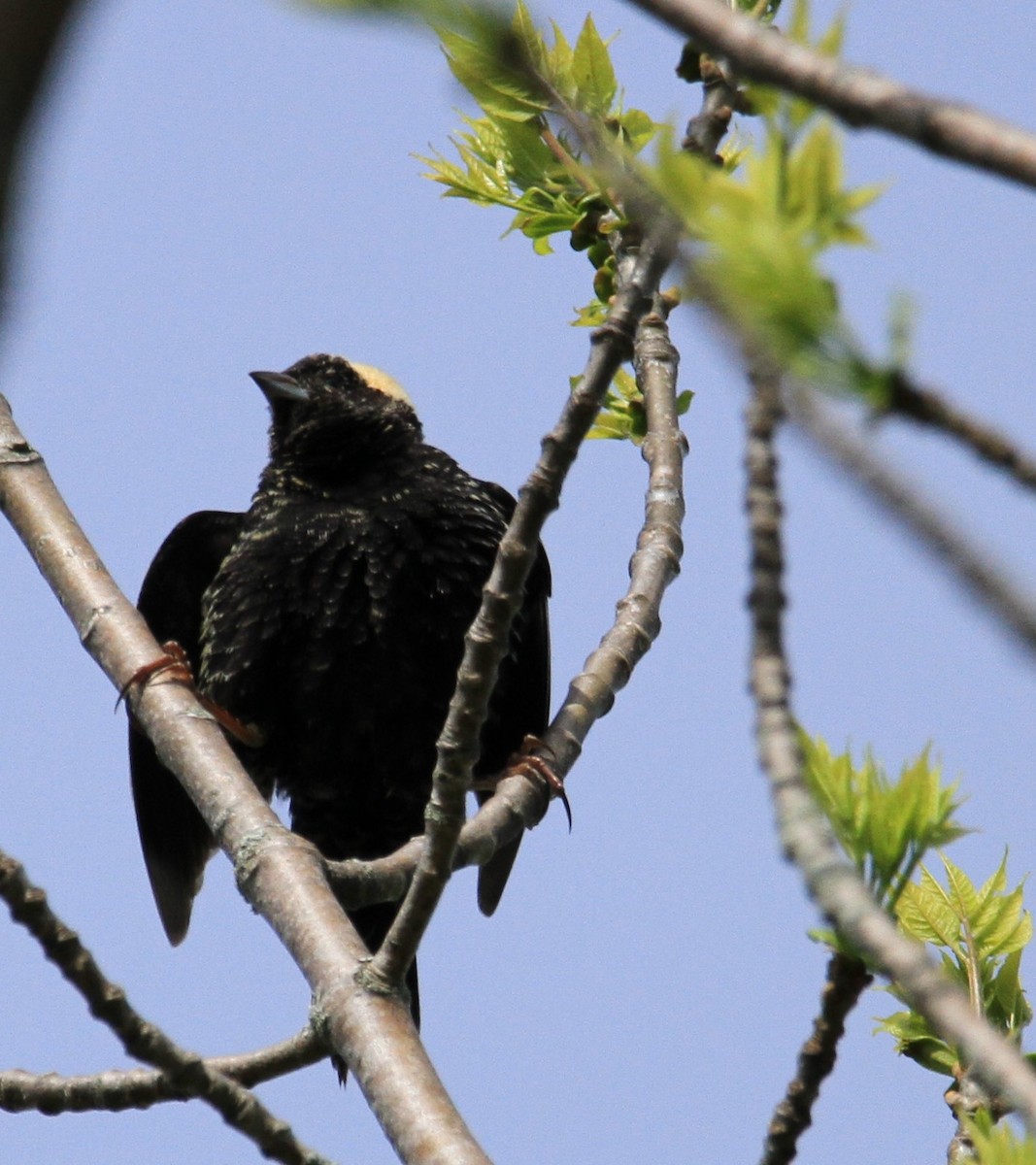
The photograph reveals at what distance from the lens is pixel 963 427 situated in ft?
3.44

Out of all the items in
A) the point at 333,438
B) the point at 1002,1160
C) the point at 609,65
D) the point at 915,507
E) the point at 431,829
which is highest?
the point at 333,438

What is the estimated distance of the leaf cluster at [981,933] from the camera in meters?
2.53

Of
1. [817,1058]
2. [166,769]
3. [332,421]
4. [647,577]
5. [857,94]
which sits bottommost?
[817,1058]

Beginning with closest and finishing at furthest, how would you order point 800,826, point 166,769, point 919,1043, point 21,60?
point 21,60
point 800,826
point 919,1043
point 166,769

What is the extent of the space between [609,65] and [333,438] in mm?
2127

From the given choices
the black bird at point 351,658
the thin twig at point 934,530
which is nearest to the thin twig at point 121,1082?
the black bird at point 351,658

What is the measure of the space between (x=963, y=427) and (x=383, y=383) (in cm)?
454

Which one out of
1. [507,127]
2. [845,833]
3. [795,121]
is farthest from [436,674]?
[795,121]

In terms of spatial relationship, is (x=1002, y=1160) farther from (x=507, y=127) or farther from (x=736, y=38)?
(x=507, y=127)

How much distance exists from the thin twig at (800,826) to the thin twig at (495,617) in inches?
34.9

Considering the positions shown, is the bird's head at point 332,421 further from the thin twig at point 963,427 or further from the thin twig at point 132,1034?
the thin twig at point 963,427

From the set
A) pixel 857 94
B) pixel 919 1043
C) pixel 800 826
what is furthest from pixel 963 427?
pixel 919 1043

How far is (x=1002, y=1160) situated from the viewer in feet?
4.78

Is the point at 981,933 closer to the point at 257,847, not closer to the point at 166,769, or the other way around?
the point at 257,847
